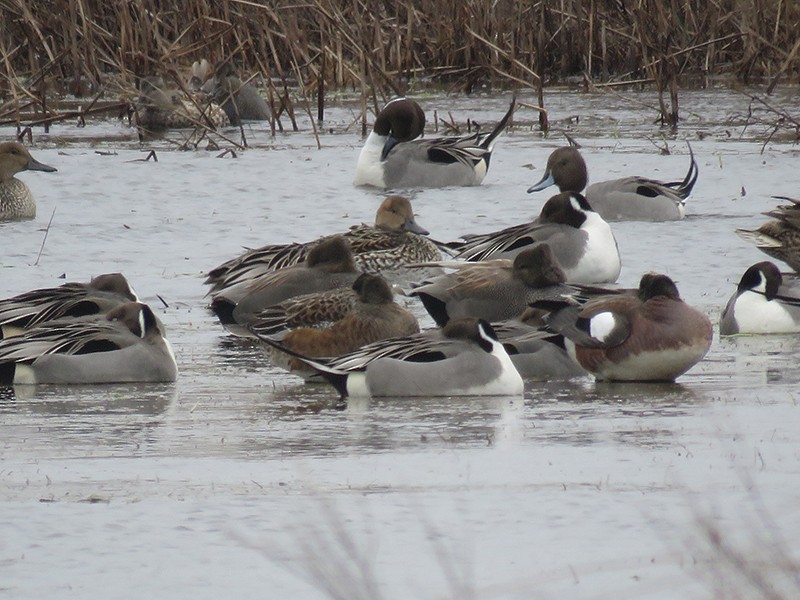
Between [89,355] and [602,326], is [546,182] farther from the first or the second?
[89,355]

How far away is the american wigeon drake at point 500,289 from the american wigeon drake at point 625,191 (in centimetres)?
390

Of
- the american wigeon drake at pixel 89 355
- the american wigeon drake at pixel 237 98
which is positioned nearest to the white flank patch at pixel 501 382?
the american wigeon drake at pixel 89 355

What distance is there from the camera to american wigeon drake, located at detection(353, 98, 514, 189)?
13773 millimetres

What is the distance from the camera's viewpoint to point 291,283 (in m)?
7.95

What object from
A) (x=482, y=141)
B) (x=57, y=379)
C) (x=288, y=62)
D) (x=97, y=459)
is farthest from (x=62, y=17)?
(x=97, y=459)

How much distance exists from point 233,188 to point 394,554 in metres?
9.21

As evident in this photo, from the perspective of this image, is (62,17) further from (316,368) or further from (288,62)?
(316,368)

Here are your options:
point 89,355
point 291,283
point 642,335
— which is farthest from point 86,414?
point 642,335

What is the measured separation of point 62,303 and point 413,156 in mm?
7016

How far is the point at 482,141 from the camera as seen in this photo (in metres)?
14.2

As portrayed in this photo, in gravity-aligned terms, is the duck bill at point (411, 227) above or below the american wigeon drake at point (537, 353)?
below

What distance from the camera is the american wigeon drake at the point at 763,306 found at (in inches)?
303

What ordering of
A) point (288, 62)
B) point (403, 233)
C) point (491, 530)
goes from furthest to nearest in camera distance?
point (288, 62), point (403, 233), point (491, 530)

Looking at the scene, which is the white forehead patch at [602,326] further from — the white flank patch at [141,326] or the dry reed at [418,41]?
the dry reed at [418,41]
